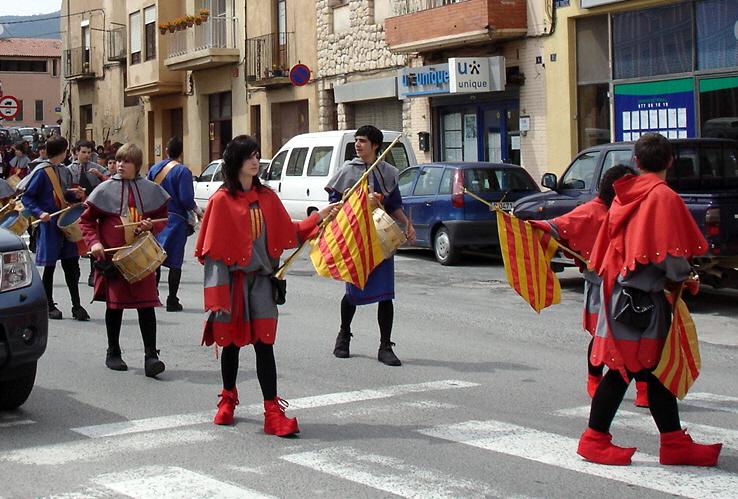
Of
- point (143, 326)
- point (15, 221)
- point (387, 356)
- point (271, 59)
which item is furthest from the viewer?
point (271, 59)

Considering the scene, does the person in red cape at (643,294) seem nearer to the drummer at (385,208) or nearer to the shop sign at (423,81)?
the drummer at (385,208)

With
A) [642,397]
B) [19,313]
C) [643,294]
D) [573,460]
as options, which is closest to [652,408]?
[573,460]

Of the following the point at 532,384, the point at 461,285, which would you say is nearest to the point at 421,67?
the point at 461,285

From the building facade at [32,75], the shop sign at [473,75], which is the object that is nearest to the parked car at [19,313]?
the shop sign at [473,75]

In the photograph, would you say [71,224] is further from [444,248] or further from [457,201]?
[444,248]

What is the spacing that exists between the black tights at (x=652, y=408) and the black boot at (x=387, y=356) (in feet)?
10.9

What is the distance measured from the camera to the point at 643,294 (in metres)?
6.23

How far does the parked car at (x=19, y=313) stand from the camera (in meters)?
7.20

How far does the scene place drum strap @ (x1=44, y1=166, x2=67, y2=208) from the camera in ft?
39.8

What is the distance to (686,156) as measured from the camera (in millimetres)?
13781

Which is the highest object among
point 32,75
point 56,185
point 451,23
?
point 32,75

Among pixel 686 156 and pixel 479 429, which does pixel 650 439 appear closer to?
pixel 479 429

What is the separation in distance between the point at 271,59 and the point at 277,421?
86.5 ft

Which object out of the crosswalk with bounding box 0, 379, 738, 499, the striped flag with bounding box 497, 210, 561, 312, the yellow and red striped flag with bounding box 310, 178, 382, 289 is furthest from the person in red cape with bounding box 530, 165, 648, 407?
the yellow and red striped flag with bounding box 310, 178, 382, 289
